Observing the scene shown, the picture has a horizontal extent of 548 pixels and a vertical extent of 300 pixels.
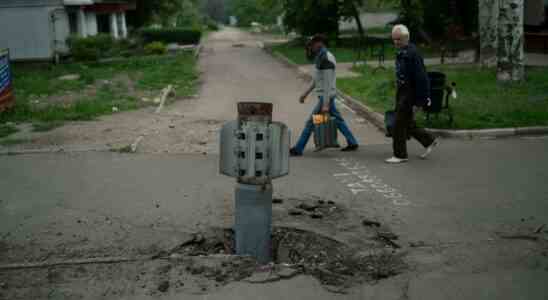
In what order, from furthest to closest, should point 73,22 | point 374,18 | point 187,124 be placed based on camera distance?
point 374,18, point 73,22, point 187,124

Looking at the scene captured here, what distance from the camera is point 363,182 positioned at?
867cm

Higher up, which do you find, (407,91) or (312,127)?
(407,91)

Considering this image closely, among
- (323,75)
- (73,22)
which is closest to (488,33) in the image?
(323,75)

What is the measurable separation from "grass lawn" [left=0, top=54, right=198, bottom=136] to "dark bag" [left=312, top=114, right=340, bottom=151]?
19.1 ft

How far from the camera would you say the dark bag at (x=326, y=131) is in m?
9.98

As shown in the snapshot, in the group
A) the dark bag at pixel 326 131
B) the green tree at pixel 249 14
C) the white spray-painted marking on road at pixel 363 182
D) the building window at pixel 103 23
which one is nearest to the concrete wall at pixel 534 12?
the dark bag at pixel 326 131

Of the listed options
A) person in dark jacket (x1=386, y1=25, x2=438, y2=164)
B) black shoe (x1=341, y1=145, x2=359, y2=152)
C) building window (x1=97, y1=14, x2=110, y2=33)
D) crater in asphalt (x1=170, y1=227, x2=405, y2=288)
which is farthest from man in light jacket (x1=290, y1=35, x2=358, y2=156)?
building window (x1=97, y1=14, x2=110, y2=33)

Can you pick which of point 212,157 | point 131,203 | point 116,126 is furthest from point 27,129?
point 131,203

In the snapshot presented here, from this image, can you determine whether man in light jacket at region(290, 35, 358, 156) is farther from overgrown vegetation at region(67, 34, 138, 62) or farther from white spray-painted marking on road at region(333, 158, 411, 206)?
overgrown vegetation at region(67, 34, 138, 62)

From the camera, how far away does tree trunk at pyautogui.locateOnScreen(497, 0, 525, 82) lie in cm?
1614

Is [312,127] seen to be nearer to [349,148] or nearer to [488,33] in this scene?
[349,148]

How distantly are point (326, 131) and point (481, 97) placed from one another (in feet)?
20.3

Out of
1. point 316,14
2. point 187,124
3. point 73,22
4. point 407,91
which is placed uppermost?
point 316,14

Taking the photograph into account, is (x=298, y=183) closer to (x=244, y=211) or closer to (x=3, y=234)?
(x=244, y=211)
